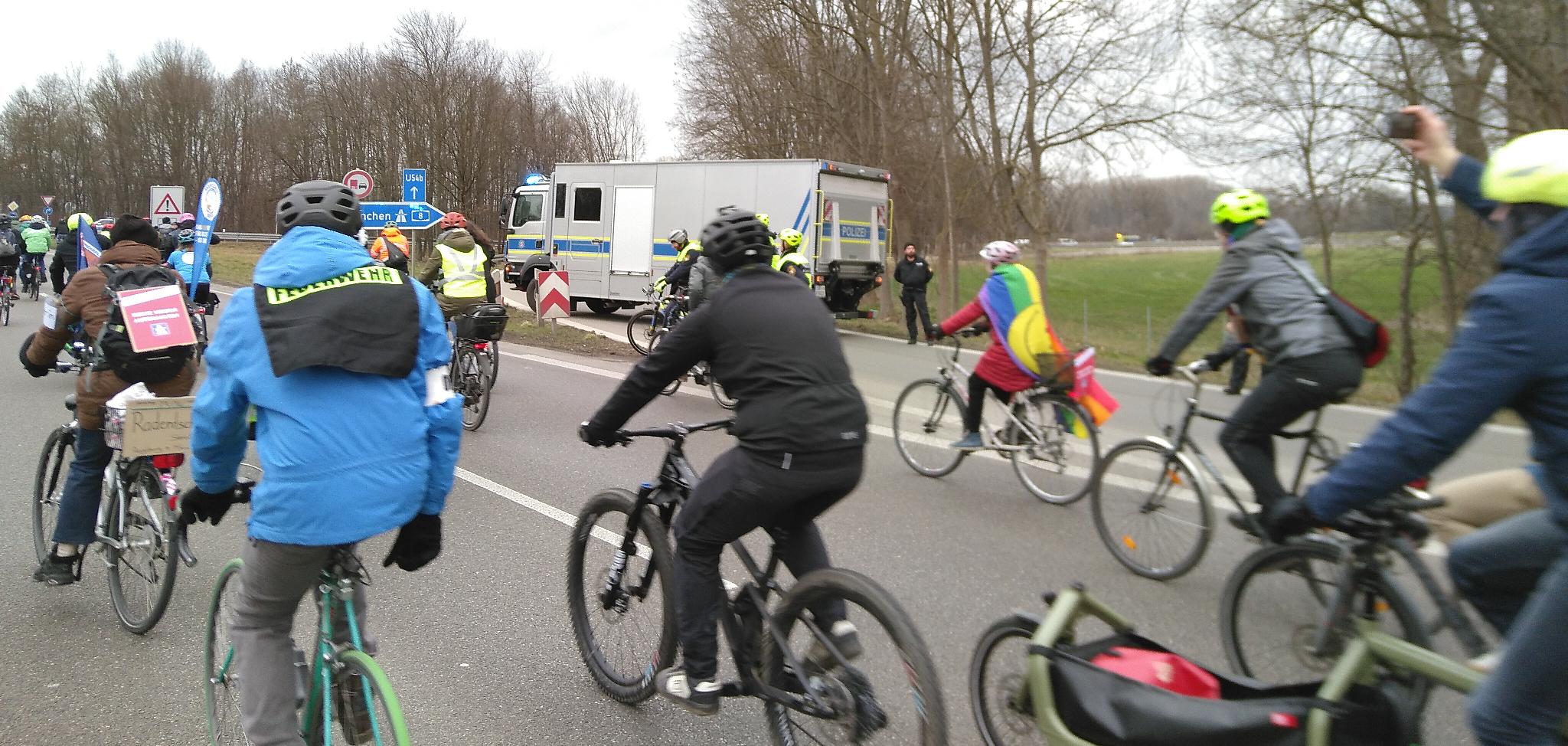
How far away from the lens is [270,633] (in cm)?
273

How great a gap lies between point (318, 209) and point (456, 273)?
7484 mm

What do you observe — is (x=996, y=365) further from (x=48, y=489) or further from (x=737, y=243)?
(x=48, y=489)

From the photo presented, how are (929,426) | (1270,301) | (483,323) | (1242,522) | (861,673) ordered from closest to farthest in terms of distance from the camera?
(861,673) → (1242,522) → (1270,301) → (929,426) → (483,323)

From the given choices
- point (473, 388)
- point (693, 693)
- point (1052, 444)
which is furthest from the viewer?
point (473, 388)

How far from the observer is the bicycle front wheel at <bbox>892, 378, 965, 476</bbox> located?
25.0ft

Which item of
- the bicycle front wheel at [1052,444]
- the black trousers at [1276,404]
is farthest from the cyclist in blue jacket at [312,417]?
the bicycle front wheel at [1052,444]

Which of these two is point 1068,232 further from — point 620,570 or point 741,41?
point 620,570

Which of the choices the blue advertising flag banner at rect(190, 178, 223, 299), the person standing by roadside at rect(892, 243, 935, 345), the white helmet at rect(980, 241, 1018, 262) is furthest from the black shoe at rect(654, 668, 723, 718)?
the person standing by roadside at rect(892, 243, 935, 345)

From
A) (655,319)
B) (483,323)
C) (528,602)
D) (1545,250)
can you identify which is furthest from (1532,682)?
(655,319)

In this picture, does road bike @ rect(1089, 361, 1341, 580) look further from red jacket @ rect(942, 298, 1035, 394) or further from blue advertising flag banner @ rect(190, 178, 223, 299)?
blue advertising flag banner @ rect(190, 178, 223, 299)

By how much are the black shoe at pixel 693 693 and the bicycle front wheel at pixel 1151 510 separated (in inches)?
120

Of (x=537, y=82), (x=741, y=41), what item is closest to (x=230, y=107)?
(x=537, y=82)

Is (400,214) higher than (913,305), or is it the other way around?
(400,214)

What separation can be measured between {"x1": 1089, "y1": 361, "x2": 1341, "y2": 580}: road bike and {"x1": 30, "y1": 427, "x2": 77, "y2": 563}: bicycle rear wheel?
5.06 meters
